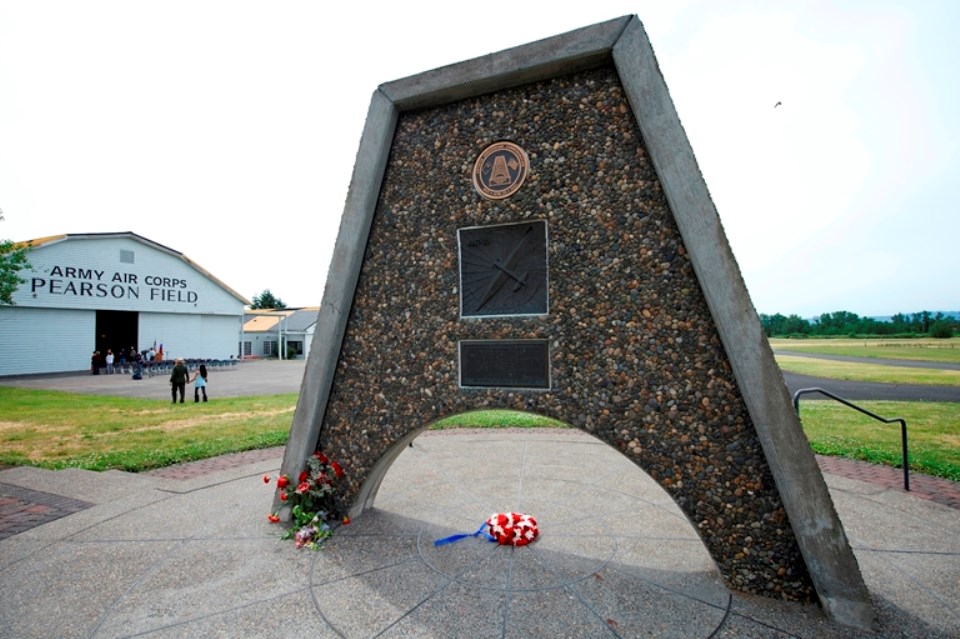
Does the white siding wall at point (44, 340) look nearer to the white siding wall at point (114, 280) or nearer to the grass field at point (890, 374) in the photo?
the white siding wall at point (114, 280)

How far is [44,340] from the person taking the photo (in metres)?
25.2

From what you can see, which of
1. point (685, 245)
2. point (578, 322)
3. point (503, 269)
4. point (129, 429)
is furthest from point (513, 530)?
point (129, 429)

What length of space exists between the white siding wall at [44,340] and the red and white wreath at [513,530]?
30631 mm

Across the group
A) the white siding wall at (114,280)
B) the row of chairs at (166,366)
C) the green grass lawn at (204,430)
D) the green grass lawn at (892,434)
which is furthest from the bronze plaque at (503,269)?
the white siding wall at (114,280)

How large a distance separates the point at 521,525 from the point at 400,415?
5.58 ft

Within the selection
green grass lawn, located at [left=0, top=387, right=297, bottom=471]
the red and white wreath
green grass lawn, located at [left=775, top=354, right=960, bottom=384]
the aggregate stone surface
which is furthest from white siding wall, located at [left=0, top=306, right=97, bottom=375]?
green grass lawn, located at [left=775, top=354, right=960, bottom=384]

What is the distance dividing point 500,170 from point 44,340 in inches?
1266

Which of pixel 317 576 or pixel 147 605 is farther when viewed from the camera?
pixel 317 576

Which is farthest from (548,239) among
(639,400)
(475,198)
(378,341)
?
(378,341)

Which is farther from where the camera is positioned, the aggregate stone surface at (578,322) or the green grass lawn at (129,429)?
the green grass lawn at (129,429)

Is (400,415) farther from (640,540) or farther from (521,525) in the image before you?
(640,540)

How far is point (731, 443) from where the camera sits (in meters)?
3.70

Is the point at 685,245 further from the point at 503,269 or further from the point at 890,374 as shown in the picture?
the point at 890,374

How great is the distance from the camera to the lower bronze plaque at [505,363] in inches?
170
